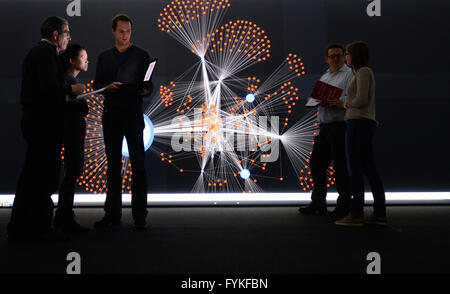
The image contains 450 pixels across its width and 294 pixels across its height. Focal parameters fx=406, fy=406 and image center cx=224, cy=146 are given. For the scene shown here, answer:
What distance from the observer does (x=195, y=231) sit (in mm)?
2830

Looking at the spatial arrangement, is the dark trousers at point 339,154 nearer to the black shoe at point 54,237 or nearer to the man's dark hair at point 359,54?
the man's dark hair at point 359,54

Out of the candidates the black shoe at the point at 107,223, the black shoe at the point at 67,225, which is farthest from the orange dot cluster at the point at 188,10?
the black shoe at the point at 67,225

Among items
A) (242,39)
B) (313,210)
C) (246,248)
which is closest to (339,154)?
(313,210)

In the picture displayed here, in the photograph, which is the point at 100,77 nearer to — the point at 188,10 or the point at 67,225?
the point at 67,225

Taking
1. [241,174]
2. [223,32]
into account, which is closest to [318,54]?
[223,32]

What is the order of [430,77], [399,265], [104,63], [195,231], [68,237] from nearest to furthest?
[399,265] → [68,237] → [195,231] → [104,63] → [430,77]

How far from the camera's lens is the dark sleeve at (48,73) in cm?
A: 238

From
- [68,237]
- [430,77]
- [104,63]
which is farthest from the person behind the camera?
[430,77]

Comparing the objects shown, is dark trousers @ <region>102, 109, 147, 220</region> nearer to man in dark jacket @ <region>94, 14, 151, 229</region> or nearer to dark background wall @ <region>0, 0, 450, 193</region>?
man in dark jacket @ <region>94, 14, 151, 229</region>

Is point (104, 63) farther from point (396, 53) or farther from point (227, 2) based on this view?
point (396, 53)

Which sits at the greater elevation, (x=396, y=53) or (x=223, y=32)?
(x=223, y=32)

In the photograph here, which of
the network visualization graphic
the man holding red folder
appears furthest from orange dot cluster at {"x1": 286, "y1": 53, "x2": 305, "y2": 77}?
the man holding red folder

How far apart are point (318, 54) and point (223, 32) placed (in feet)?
3.36

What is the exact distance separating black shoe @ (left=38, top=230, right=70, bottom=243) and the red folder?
6.70 feet
